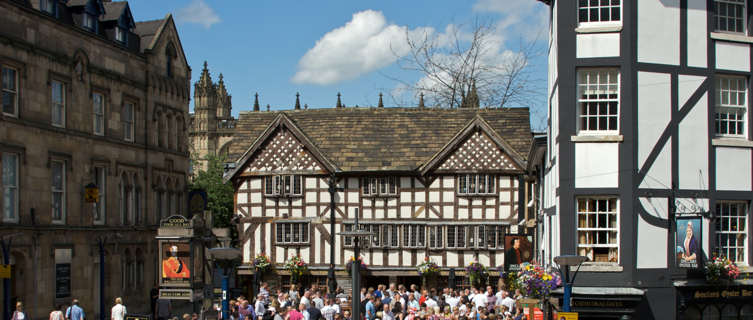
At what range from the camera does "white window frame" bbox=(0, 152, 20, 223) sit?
26609 mm

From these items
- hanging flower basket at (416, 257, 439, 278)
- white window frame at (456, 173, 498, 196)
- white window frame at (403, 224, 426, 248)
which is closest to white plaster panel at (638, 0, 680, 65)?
white window frame at (456, 173, 498, 196)

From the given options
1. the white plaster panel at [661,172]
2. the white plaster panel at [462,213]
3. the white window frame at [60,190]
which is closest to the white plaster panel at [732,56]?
the white plaster panel at [661,172]

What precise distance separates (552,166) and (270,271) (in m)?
19.5

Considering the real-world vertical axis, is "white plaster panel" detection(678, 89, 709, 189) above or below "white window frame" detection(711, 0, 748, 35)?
below

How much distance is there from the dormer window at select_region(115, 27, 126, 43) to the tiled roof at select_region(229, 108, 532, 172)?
6969 millimetres

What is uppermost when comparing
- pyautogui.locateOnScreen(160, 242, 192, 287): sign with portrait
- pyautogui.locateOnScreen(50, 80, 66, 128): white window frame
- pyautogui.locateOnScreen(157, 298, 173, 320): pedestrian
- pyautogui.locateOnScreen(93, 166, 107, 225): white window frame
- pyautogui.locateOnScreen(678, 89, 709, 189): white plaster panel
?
pyautogui.locateOnScreen(50, 80, 66, 128): white window frame

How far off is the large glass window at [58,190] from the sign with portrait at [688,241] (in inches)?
785

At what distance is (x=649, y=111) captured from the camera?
1909 centimetres

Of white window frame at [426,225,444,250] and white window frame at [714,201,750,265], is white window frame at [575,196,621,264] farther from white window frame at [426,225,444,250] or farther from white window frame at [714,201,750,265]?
white window frame at [426,225,444,250]

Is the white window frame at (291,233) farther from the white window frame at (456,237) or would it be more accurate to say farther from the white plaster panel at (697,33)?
the white plaster panel at (697,33)

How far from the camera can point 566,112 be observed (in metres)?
19.2

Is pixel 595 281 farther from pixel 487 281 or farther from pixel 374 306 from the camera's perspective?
pixel 487 281

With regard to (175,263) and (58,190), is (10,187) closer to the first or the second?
(58,190)

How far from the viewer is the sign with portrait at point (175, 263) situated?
28312 millimetres
